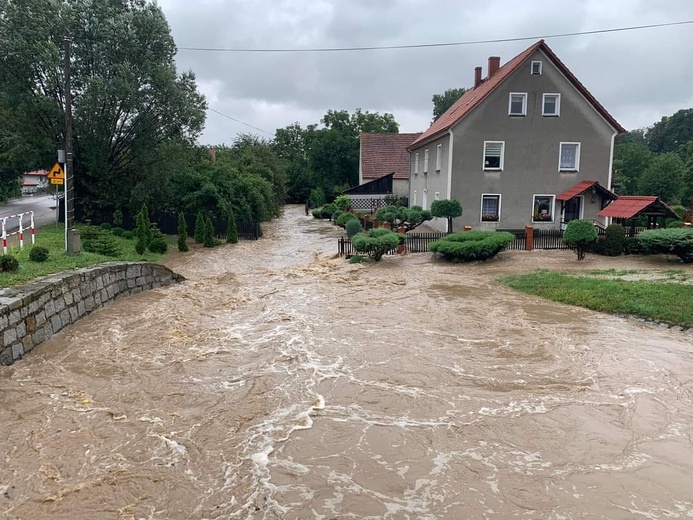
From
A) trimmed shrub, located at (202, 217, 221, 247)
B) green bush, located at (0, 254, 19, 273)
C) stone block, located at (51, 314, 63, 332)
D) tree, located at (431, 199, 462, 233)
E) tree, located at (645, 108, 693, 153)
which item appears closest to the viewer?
stone block, located at (51, 314, 63, 332)

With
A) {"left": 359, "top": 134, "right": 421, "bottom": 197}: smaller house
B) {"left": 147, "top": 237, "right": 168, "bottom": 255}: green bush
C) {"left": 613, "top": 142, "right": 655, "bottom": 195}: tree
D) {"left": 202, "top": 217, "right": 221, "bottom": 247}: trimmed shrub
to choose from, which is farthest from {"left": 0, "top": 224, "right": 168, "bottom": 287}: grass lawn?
{"left": 613, "top": 142, "right": 655, "bottom": 195}: tree

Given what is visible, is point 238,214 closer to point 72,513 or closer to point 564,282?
point 564,282

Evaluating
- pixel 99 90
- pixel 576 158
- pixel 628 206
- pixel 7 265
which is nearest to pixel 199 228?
pixel 99 90

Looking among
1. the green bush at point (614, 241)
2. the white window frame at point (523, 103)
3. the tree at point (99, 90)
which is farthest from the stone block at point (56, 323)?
the white window frame at point (523, 103)

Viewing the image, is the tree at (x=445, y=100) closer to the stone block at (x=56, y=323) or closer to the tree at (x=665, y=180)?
the tree at (x=665, y=180)

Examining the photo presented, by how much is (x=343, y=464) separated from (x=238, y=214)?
24.0m

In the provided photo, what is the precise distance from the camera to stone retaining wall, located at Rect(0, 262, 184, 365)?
848cm

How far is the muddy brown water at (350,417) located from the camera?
5.15m

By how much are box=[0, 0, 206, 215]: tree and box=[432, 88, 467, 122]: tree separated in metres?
62.9

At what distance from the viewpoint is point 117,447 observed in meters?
6.07

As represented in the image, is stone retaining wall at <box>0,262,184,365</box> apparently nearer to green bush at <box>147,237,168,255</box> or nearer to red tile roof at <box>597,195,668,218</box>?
green bush at <box>147,237,168,255</box>

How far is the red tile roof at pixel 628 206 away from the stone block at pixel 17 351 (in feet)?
66.5

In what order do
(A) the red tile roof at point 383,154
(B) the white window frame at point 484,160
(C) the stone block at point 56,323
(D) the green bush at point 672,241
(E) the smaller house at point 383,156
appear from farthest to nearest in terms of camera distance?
(A) the red tile roof at point 383,154 < (E) the smaller house at point 383,156 < (B) the white window frame at point 484,160 < (D) the green bush at point 672,241 < (C) the stone block at point 56,323

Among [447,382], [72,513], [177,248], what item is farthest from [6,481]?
[177,248]
